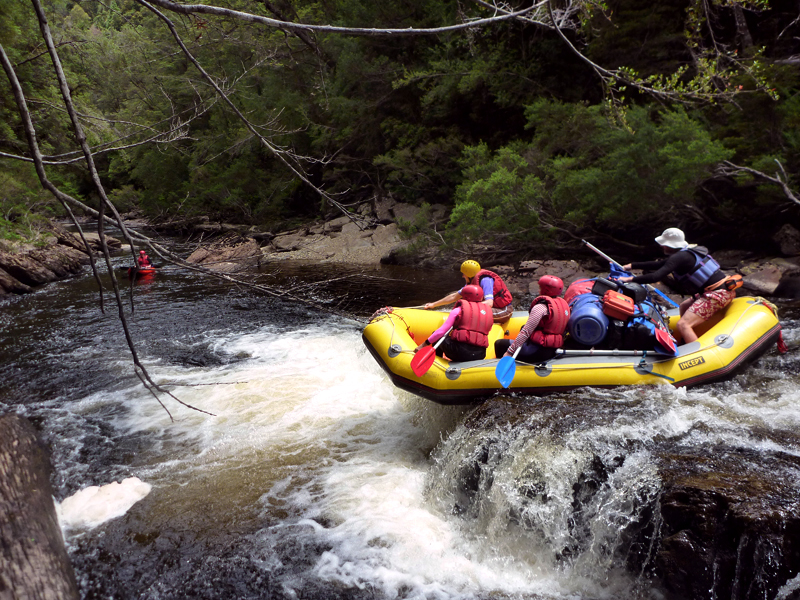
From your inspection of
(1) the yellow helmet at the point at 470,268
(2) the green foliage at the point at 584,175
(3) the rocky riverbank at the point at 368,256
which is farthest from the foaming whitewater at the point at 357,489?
(2) the green foliage at the point at 584,175

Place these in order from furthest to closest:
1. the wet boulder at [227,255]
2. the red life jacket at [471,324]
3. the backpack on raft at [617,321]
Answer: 1. the red life jacket at [471,324]
2. the backpack on raft at [617,321]
3. the wet boulder at [227,255]

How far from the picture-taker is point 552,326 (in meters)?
4.50

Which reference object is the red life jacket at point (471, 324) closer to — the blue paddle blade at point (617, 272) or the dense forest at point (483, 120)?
the blue paddle blade at point (617, 272)

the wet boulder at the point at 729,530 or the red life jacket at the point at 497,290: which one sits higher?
the red life jacket at the point at 497,290

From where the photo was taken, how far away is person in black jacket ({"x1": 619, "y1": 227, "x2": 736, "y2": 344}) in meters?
5.06

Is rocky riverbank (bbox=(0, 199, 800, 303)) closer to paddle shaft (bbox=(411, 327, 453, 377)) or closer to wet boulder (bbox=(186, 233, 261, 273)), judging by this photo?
wet boulder (bbox=(186, 233, 261, 273))

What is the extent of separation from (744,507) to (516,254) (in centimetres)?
936

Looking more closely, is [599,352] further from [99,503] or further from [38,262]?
[38,262]

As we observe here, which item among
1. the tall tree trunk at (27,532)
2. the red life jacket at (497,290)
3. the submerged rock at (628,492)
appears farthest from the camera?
the red life jacket at (497,290)

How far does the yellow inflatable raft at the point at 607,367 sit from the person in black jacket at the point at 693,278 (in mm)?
232

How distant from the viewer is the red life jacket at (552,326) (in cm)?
448

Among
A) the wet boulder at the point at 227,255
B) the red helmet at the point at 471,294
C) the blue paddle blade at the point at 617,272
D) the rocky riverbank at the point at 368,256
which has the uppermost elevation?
the wet boulder at the point at 227,255

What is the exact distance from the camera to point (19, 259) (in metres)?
11.5

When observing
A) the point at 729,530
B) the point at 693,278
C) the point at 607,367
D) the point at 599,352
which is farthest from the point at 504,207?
the point at 729,530
